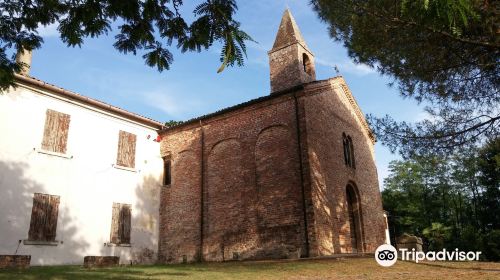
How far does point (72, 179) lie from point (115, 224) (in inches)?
104

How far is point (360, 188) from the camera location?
1753cm

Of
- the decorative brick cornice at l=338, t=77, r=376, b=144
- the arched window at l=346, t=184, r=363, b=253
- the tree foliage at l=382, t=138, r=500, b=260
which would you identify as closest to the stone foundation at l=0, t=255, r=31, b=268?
the arched window at l=346, t=184, r=363, b=253

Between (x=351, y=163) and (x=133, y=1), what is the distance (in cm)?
1507

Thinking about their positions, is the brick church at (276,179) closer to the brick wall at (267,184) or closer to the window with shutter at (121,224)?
the brick wall at (267,184)

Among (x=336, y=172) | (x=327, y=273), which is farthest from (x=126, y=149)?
(x=327, y=273)

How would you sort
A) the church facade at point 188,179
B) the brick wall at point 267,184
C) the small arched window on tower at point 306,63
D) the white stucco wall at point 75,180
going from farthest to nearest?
1. the small arched window on tower at point 306,63
2. the brick wall at point 267,184
3. the church facade at point 188,179
4. the white stucco wall at point 75,180

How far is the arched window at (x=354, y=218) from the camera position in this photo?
1617cm

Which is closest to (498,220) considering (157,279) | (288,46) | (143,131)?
(288,46)

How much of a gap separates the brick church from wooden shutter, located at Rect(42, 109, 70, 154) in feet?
16.4

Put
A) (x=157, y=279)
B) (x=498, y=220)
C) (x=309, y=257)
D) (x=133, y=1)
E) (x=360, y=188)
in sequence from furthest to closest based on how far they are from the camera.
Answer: (x=498, y=220) < (x=360, y=188) < (x=309, y=257) < (x=157, y=279) < (x=133, y=1)

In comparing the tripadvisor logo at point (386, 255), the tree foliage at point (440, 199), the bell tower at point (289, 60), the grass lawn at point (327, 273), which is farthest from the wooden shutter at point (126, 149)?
the tree foliage at point (440, 199)

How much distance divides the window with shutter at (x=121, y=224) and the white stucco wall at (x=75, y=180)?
0.21m

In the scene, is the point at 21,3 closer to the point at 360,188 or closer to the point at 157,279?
the point at 157,279

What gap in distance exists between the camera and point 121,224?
16031mm
